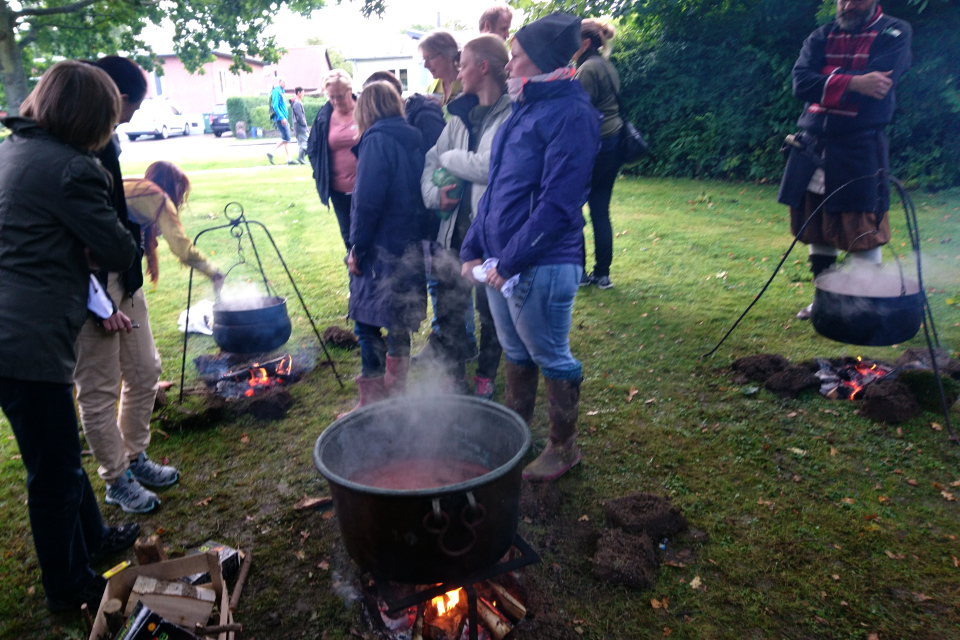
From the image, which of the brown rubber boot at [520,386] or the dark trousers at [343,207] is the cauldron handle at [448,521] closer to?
the brown rubber boot at [520,386]

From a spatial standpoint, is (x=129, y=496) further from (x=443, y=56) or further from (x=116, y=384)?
(x=443, y=56)

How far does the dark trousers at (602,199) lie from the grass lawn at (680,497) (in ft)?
1.91

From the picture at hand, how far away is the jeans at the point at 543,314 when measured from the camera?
9.20 ft

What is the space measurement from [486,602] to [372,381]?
1863mm

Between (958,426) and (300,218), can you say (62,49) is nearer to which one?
(300,218)

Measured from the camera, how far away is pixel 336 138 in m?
4.16

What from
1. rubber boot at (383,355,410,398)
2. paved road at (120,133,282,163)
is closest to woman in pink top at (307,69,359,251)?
rubber boot at (383,355,410,398)

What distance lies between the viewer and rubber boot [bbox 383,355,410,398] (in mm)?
3906

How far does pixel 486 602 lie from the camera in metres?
2.36

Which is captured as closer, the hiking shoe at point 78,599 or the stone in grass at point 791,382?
the hiking shoe at point 78,599

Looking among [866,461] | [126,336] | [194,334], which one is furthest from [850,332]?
[194,334]

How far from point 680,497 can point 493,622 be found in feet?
4.31

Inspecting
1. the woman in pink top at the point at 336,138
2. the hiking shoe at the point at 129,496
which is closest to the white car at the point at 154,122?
the woman in pink top at the point at 336,138

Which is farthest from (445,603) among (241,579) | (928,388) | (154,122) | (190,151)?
(154,122)
